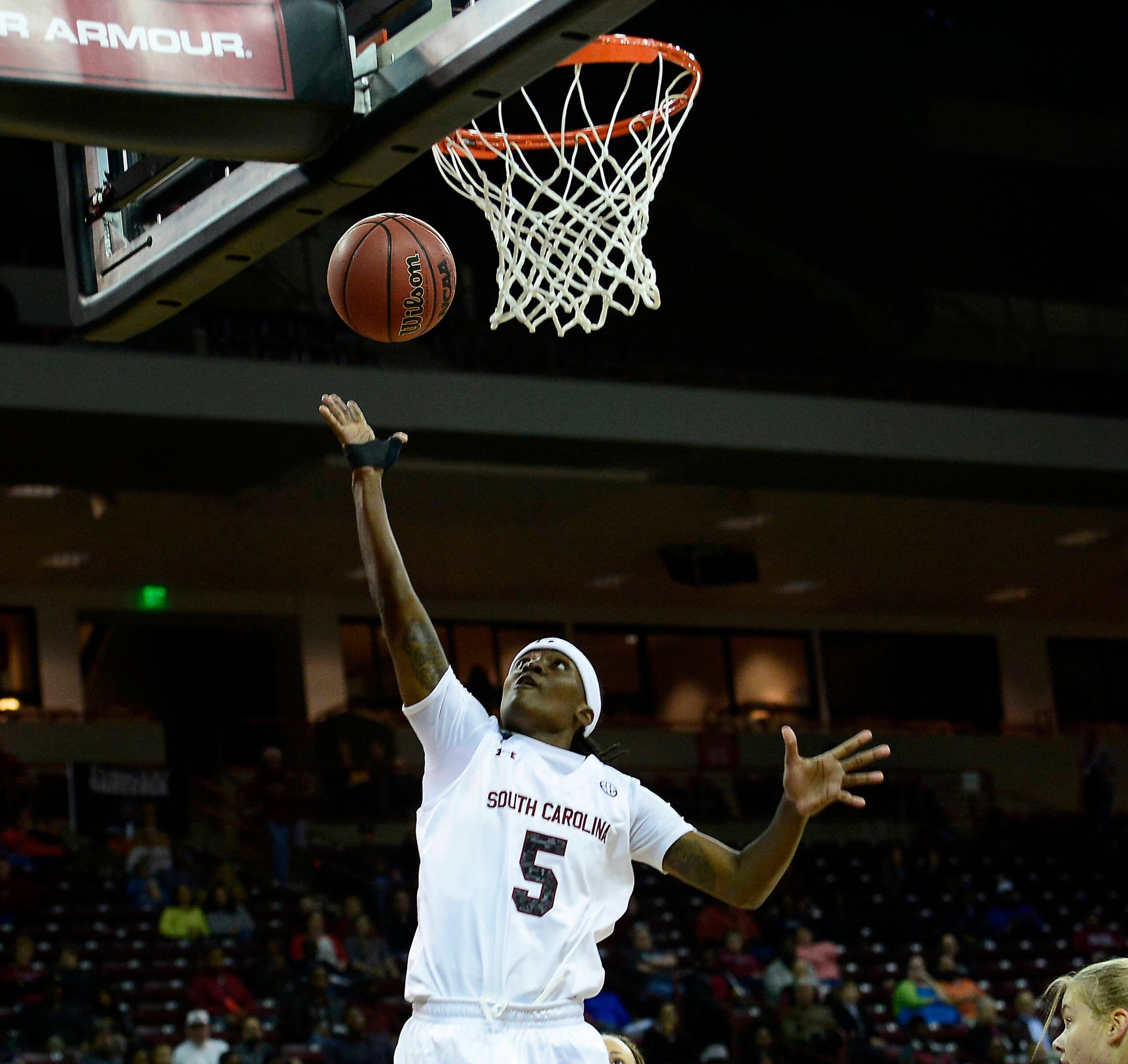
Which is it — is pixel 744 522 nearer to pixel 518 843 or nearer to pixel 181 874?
pixel 181 874

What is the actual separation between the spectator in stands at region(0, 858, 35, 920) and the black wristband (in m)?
11.4

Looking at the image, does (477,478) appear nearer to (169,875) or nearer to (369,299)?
(169,875)

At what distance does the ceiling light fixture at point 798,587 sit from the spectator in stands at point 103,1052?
13.7 metres

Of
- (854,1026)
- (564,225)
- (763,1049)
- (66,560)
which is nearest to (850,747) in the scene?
(564,225)

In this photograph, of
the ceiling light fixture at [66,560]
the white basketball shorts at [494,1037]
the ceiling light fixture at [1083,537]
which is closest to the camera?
the white basketball shorts at [494,1037]

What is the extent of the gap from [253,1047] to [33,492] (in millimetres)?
7379

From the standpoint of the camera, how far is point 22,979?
496 inches

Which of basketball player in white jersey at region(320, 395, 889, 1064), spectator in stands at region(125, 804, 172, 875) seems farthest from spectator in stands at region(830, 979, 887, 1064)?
basketball player in white jersey at region(320, 395, 889, 1064)

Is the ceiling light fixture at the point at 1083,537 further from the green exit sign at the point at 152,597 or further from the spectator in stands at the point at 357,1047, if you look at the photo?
the spectator in stands at the point at 357,1047

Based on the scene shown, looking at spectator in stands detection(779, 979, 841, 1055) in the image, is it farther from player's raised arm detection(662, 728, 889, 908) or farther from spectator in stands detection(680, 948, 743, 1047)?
player's raised arm detection(662, 728, 889, 908)

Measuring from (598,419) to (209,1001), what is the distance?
636cm

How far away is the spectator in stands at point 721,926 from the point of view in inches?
629

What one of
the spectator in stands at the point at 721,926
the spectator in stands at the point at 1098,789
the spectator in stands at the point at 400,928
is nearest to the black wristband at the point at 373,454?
the spectator in stands at the point at 400,928

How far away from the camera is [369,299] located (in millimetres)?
5215
